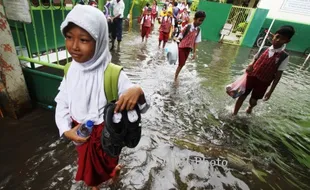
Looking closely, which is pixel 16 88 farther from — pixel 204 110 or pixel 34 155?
pixel 204 110

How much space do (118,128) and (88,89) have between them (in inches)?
13.6

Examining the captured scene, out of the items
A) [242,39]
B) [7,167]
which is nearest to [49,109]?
[7,167]

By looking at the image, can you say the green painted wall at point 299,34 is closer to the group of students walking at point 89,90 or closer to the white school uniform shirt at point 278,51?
the white school uniform shirt at point 278,51

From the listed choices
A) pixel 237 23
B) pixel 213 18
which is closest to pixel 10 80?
pixel 213 18

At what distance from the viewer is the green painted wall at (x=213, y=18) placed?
11359 mm

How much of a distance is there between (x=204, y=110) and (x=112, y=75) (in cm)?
291

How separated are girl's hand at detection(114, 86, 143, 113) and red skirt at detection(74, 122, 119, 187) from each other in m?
0.32

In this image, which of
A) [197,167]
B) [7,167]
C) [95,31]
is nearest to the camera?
[95,31]

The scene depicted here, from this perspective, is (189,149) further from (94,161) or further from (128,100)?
(128,100)

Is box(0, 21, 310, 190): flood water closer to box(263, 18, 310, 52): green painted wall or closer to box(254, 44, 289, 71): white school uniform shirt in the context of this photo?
box(254, 44, 289, 71): white school uniform shirt

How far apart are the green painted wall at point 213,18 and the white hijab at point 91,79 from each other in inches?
467

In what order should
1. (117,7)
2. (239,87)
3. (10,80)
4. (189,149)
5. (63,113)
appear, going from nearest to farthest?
(63,113)
(10,80)
(189,149)
(239,87)
(117,7)

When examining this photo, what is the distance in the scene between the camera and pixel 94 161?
1.54m

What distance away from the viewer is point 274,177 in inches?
97.3
